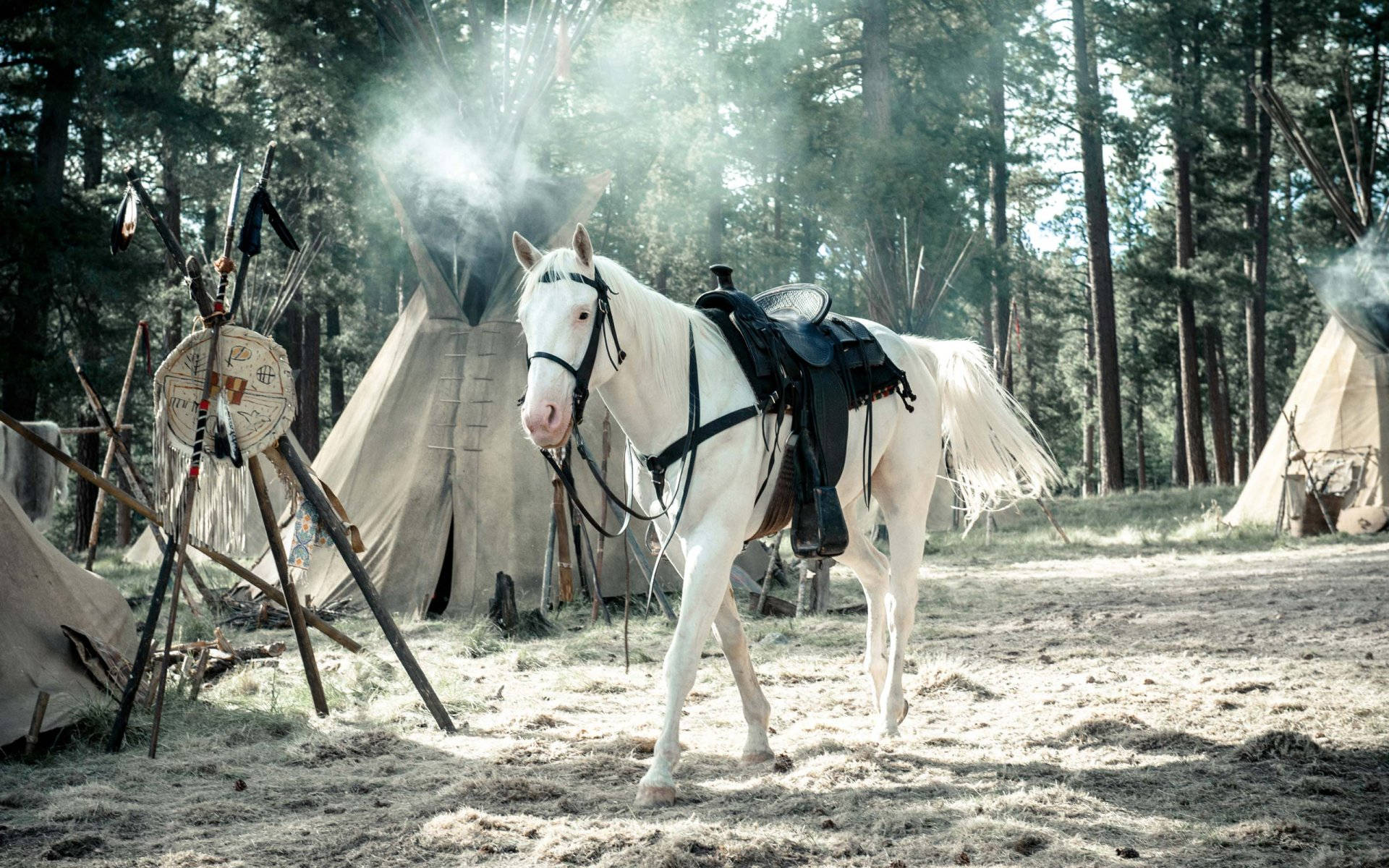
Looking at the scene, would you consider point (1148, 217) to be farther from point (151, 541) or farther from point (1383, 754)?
point (1383, 754)

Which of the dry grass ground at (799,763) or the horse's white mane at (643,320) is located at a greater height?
the horse's white mane at (643,320)

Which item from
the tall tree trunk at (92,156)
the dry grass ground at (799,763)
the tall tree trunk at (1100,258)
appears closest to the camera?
the dry grass ground at (799,763)

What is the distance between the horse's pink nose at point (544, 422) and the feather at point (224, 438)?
1.69 metres

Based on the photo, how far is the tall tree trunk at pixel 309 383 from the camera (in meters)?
17.2

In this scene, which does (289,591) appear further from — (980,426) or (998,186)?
(998,186)

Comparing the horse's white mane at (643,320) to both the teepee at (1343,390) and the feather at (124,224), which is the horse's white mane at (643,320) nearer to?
the feather at (124,224)

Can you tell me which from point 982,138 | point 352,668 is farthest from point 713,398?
point 982,138

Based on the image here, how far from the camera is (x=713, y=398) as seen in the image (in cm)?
368

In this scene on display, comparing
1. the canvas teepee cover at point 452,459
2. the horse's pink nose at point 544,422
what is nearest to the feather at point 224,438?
the horse's pink nose at point 544,422

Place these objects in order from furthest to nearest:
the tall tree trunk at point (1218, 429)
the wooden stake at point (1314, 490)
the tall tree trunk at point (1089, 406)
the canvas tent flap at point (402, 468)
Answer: the tall tree trunk at point (1089, 406)
the tall tree trunk at point (1218, 429)
the wooden stake at point (1314, 490)
the canvas tent flap at point (402, 468)

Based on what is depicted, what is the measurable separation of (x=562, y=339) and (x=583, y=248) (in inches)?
12.4

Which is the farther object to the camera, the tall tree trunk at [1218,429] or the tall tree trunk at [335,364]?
the tall tree trunk at [335,364]

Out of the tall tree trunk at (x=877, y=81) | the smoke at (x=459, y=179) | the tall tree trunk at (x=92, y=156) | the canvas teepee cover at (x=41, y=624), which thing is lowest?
the canvas teepee cover at (x=41, y=624)

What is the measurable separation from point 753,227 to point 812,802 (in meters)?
23.5
